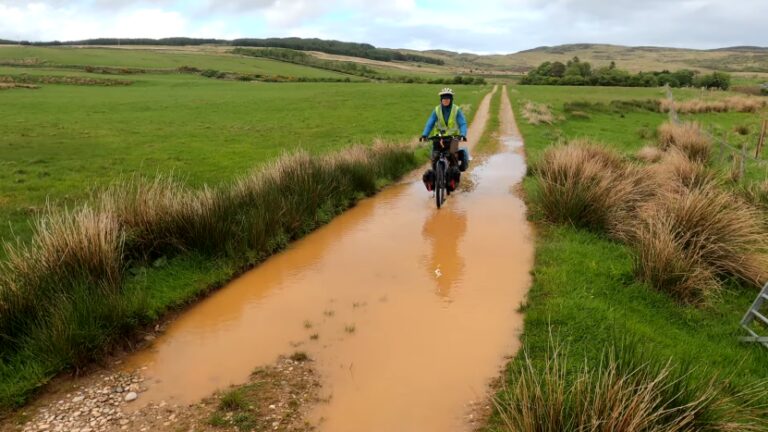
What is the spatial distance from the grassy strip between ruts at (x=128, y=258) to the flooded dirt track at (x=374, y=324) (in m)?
0.38

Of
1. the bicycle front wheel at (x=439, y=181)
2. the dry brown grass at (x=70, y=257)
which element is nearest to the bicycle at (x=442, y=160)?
the bicycle front wheel at (x=439, y=181)

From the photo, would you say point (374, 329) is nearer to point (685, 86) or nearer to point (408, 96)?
point (408, 96)

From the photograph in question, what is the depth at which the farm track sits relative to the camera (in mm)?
4430

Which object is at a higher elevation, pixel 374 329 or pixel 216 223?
pixel 216 223

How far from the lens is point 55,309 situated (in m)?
5.04

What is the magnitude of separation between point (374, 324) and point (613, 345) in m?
2.95

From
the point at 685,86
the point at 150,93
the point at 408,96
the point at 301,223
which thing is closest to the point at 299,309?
the point at 301,223

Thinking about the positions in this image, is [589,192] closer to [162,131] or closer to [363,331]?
[363,331]

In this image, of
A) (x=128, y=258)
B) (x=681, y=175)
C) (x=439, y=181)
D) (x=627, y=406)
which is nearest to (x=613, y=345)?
(x=627, y=406)

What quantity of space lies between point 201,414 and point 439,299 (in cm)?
326

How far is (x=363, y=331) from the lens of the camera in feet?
18.9

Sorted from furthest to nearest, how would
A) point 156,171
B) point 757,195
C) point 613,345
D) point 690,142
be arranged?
point 690,142 < point 156,171 < point 757,195 < point 613,345

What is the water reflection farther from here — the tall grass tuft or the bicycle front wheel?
the tall grass tuft

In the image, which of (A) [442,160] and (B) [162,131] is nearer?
(A) [442,160]
